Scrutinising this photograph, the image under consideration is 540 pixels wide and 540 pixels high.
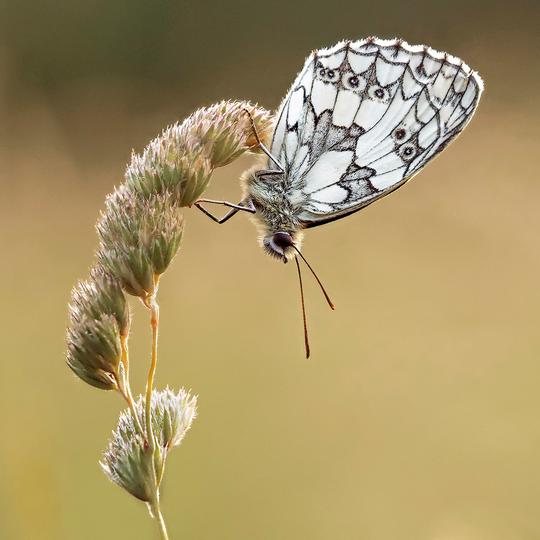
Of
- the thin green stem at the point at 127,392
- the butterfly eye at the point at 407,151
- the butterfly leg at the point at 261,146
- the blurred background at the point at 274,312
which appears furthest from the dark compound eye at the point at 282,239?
the blurred background at the point at 274,312

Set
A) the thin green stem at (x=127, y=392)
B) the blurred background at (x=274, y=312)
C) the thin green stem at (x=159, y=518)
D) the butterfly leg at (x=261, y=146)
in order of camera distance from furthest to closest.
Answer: the blurred background at (x=274, y=312) → the butterfly leg at (x=261, y=146) → the thin green stem at (x=127, y=392) → the thin green stem at (x=159, y=518)

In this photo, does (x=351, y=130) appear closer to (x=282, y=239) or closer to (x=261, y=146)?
(x=261, y=146)

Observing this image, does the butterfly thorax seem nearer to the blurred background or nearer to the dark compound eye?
the dark compound eye

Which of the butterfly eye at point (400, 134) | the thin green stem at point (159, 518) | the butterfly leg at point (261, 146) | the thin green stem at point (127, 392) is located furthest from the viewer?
the butterfly eye at point (400, 134)

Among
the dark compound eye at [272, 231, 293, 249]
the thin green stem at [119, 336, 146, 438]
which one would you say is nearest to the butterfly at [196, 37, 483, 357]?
the dark compound eye at [272, 231, 293, 249]

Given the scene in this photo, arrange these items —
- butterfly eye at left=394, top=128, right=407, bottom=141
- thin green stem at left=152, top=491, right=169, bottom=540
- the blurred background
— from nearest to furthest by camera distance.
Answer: thin green stem at left=152, top=491, right=169, bottom=540, butterfly eye at left=394, top=128, right=407, bottom=141, the blurred background

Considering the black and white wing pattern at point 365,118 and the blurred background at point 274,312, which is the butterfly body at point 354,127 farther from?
the blurred background at point 274,312

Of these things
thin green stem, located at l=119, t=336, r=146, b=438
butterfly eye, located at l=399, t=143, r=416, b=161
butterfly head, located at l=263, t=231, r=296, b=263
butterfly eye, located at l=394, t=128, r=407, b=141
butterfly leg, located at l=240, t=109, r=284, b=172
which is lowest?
thin green stem, located at l=119, t=336, r=146, b=438
